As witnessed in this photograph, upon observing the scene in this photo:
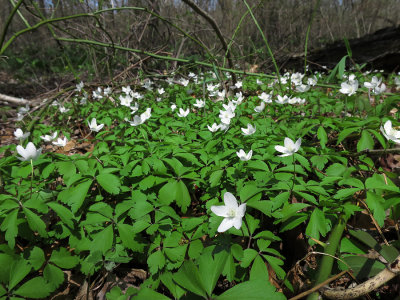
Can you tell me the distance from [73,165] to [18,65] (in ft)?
43.0

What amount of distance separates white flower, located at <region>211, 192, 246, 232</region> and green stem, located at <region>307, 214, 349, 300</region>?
1.57 feet

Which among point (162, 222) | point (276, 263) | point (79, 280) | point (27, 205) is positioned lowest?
point (79, 280)

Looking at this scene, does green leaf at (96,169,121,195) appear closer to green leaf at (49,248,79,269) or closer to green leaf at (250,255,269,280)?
green leaf at (49,248,79,269)

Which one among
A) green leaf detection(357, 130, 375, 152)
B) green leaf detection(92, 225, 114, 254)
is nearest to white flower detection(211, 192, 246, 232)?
green leaf detection(92, 225, 114, 254)

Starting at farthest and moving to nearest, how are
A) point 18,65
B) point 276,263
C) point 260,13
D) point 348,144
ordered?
point 18,65 < point 260,13 < point 348,144 < point 276,263

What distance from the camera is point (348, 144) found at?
2619mm

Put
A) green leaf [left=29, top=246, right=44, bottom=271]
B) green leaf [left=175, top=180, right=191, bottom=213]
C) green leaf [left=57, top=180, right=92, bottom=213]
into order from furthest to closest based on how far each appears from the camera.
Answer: green leaf [left=175, top=180, right=191, bottom=213]
green leaf [left=57, top=180, right=92, bottom=213]
green leaf [left=29, top=246, right=44, bottom=271]

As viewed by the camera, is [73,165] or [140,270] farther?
[73,165]

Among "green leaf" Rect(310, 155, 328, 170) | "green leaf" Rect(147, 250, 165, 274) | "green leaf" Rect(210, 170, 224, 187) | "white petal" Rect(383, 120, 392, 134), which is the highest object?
"white petal" Rect(383, 120, 392, 134)

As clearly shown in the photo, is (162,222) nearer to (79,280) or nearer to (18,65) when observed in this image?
(79,280)

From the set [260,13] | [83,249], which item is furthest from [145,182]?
[260,13]

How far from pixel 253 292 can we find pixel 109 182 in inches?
45.2

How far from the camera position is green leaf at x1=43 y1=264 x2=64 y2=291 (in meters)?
1.36

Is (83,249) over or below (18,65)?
below
